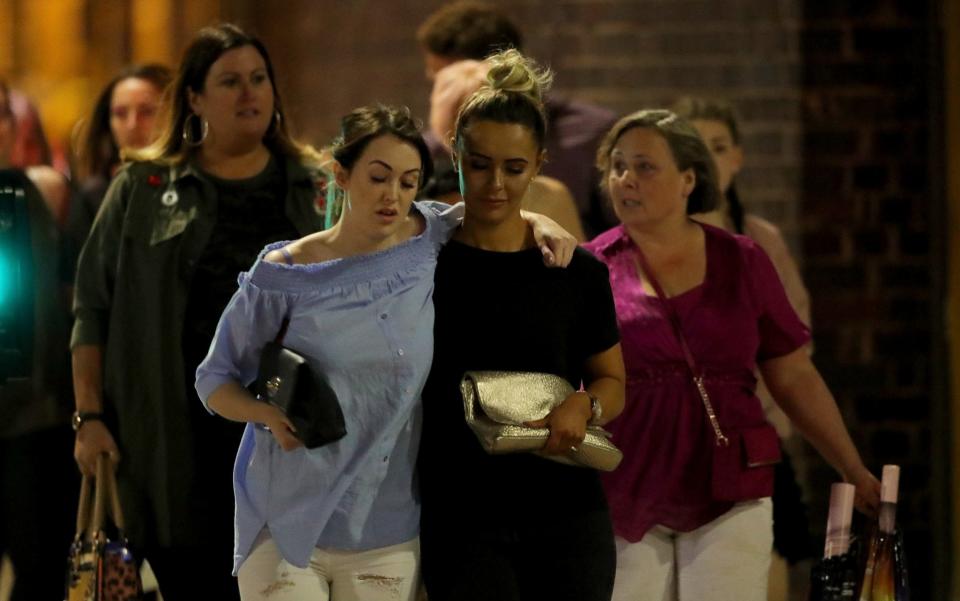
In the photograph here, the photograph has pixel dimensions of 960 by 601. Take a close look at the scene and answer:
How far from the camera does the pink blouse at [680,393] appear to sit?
409 cm

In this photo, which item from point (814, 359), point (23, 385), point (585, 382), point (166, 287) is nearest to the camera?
point (585, 382)

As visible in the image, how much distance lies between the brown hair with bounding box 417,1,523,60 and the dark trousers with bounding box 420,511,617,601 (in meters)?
2.30

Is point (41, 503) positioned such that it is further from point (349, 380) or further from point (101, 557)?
point (349, 380)

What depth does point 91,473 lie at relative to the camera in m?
4.49

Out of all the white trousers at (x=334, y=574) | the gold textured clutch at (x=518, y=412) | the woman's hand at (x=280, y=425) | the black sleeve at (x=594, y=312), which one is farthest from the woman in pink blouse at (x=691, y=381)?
the woman's hand at (x=280, y=425)

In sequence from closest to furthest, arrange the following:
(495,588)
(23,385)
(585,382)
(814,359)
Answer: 1. (495,588)
2. (585,382)
3. (23,385)
4. (814,359)

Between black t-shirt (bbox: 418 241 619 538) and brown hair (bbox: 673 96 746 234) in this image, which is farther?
brown hair (bbox: 673 96 746 234)

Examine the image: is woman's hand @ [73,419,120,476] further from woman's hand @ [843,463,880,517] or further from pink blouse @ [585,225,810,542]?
woman's hand @ [843,463,880,517]

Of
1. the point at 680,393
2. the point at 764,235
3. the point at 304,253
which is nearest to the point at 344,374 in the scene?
the point at 304,253

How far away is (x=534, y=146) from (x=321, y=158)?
3.45 ft

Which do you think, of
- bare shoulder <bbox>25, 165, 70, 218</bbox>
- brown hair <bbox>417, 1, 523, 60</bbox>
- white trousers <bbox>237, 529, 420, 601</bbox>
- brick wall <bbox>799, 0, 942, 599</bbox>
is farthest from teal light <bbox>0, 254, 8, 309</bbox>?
brick wall <bbox>799, 0, 942, 599</bbox>

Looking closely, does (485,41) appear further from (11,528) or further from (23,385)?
(11,528)

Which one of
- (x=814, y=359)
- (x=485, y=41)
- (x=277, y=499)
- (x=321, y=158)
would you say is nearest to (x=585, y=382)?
(x=277, y=499)

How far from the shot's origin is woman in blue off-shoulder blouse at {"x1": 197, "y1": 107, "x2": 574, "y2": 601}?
349 centimetres
